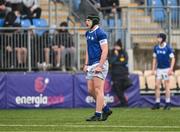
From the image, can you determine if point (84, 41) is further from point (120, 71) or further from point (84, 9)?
point (84, 9)

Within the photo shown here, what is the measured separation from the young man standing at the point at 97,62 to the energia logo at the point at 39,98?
7.15 metres

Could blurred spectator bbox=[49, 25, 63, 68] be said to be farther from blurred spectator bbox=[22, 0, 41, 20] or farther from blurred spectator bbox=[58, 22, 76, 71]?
blurred spectator bbox=[22, 0, 41, 20]

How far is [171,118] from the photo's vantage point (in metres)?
16.2

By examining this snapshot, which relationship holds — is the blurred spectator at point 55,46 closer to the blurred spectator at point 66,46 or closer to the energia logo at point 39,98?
the blurred spectator at point 66,46

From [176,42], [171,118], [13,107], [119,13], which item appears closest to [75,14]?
[119,13]

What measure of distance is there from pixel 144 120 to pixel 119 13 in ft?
34.1

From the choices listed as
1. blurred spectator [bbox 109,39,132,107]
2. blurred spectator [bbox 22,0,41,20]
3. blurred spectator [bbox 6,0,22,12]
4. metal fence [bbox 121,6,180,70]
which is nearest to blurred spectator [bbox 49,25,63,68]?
blurred spectator [bbox 109,39,132,107]

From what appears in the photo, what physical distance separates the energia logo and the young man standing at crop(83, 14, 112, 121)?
7.15 metres

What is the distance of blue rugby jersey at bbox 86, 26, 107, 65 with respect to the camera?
49.4ft

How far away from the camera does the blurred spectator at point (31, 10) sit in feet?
82.9

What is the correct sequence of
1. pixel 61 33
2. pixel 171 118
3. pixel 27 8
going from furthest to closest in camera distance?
pixel 27 8 < pixel 61 33 < pixel 171 118

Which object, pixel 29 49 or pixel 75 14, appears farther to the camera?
pixel 75 14

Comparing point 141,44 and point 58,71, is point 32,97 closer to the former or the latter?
point 58,71

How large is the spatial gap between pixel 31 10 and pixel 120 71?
4550 mm
